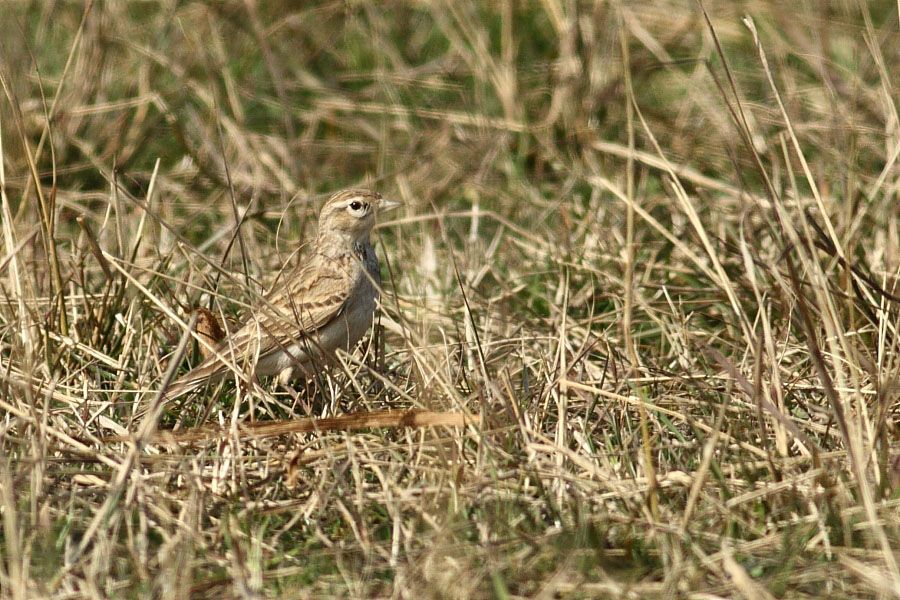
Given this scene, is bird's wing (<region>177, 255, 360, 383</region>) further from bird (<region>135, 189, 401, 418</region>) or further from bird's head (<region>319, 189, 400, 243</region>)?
bird's head (<region>319, 189, 400, 243</region>)

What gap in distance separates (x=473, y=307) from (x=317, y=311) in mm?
872

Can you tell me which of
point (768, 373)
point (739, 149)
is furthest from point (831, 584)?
point (739, 149)

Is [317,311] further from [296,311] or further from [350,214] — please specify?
[350,214]

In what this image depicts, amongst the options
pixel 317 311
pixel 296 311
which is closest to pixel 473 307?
pixel 317 311

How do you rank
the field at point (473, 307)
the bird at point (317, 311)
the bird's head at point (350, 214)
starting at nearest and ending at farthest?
the field at point (473, 307) < the bird at point (317, 311) < the bird's head at point (350, 214)

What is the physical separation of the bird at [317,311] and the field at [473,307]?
14 centimetres

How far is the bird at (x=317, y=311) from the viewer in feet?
17.0

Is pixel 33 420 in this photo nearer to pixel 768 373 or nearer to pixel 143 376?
pixel 143 376

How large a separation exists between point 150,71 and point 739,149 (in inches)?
160

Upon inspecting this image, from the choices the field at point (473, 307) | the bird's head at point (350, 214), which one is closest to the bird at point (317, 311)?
the bird's head at point (350, 214)

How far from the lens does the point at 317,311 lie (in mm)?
5684

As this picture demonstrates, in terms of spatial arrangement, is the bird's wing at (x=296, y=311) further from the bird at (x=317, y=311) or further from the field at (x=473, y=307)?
the field at (x=473, y=307)

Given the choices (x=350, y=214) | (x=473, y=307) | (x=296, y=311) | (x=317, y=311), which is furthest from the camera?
(x=473, y=307)

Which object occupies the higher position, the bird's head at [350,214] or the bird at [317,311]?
the bird's head at [350,214]
